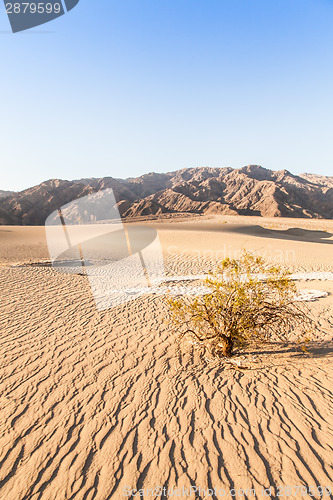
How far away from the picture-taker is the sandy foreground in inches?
114

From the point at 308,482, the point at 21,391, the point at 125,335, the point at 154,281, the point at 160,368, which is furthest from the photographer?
the point at 154,281

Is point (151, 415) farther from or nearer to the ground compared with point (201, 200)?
nearer to the ground

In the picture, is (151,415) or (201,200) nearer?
(151,415)

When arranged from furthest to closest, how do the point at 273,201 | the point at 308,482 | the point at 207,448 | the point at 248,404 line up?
the point at 273,201 → the point at 248,404 → the point at 207,448 → the point at 308,482

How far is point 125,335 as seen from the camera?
21.2 ft

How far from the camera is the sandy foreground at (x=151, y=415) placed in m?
2.90

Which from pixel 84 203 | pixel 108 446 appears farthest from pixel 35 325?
pixel 84 203

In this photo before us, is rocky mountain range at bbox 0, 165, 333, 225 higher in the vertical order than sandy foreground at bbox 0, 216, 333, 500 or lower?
higher

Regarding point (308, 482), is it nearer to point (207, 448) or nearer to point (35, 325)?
point (207, 448)

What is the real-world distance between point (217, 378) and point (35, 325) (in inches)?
202

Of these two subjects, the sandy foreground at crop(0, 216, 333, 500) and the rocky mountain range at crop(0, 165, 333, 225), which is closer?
the sandy foreground at crop(0, 216, 333, 500)

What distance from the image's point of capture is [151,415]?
3.85 m

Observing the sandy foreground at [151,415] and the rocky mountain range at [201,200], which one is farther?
the rocky mountain range at [201,200]

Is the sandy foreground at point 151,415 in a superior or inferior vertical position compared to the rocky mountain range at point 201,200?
inferior
